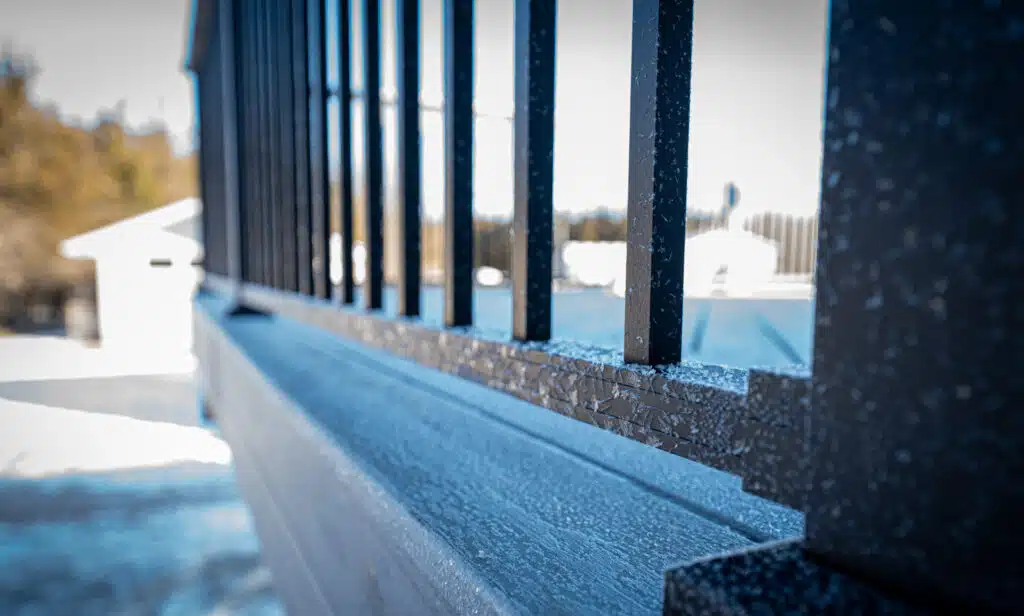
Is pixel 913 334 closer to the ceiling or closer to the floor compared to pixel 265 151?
closer to the floor

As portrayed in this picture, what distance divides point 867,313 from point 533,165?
0.42m

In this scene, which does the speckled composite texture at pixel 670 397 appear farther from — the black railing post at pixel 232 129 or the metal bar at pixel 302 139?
the black railing post at pixel 232 129

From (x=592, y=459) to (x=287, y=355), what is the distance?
4.28 ft

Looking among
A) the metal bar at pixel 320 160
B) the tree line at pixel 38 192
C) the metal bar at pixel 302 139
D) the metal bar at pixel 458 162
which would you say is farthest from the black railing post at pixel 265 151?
the tree line at pixel 38 192

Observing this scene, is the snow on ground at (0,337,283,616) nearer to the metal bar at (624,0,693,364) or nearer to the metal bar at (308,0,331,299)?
the metal bar at (308,0,331,299)

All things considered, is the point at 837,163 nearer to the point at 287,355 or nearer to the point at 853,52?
the point at 853,52

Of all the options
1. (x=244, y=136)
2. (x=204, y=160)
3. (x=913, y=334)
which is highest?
(x=204, y=160)

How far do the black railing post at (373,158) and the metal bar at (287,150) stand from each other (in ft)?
2.46

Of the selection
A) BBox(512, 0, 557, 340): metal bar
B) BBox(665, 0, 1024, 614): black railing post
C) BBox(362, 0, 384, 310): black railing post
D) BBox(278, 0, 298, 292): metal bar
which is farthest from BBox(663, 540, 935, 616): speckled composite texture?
BBox(278, 0, 298, 292): metal bar

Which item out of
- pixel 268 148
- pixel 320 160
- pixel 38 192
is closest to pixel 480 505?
pixel 320 160

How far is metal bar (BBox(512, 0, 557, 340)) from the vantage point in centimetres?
63

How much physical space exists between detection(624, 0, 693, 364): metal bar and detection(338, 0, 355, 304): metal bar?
35.0 inches

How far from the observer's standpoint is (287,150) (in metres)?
1.93

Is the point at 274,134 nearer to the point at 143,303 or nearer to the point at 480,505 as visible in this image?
the point at 480,505
